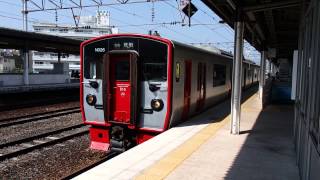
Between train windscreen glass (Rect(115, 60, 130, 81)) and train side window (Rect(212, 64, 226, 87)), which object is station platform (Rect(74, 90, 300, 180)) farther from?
train side window (Rect(212, 64, 226, 87))

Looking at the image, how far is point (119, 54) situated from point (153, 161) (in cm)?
328

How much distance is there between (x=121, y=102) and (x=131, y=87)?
0.55m

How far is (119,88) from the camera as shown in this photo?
352 inches

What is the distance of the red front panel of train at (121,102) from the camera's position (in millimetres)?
8859

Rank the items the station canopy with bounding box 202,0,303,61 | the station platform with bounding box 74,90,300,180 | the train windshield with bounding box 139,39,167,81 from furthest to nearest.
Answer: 1. the station canopy with bounding box 202,0,303,61
2. the train windshield with bounding box 139,39,167,81
3. the station platform with bounding box 74,90,300,180

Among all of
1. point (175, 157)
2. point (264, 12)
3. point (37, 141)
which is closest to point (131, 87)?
point (175, 157)

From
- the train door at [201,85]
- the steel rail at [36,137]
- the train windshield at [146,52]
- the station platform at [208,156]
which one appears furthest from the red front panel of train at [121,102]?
the train door at [201,85]

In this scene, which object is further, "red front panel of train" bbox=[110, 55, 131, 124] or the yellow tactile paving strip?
"red front panel of train" bbox=[110, 55, 131, 124]

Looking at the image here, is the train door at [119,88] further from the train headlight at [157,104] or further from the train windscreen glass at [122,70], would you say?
the train headlight at [157,104]

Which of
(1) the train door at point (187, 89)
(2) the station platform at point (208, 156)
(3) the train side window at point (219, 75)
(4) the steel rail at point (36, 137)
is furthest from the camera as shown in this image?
(3) the train side window at point (219, 75)

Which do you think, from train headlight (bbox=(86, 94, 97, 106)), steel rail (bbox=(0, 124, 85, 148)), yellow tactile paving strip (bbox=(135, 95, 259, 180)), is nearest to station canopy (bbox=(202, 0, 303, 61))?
yellow tactile paving strip (bbox=(135, 95, 259, 180))

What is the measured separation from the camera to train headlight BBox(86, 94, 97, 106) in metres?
9.33

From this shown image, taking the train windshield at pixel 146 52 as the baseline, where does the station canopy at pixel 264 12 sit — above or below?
above

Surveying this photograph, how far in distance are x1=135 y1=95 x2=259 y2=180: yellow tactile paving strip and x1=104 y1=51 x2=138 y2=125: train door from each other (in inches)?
63.7
